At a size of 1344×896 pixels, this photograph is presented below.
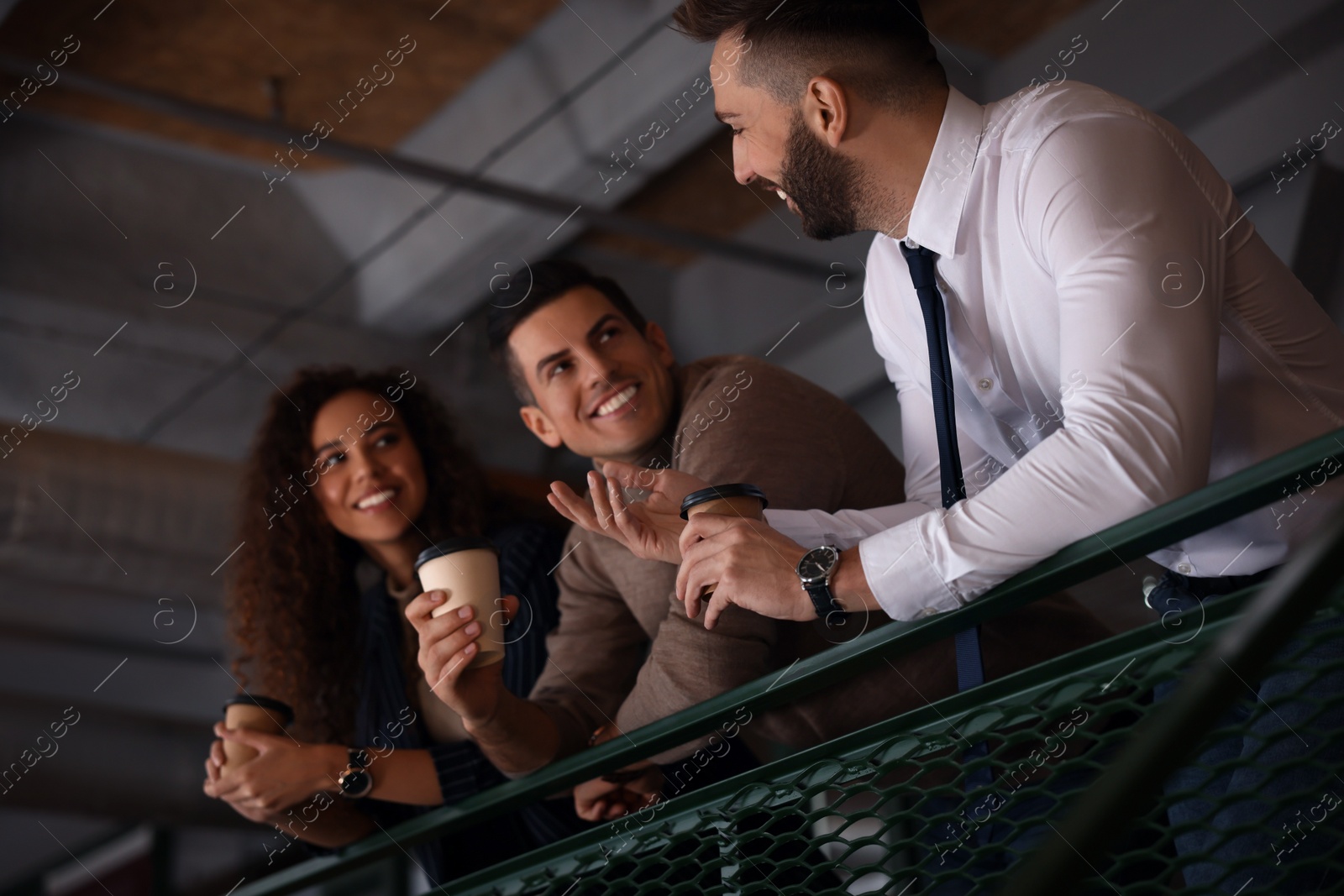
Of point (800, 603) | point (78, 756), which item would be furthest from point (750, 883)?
point (78, 756)

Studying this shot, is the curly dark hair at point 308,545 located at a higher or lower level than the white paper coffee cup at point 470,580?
higher

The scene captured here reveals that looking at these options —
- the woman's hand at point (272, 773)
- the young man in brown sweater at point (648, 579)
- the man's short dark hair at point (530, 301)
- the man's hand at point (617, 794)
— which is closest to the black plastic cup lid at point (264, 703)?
the woman's hand at point (272, 773)

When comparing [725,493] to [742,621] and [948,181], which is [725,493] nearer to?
[742,621]

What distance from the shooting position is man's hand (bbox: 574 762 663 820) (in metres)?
1.79

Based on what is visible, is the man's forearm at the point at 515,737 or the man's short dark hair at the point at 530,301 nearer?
the man's forearm at the point at 515,737

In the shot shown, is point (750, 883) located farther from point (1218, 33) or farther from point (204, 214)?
point (204, 214)

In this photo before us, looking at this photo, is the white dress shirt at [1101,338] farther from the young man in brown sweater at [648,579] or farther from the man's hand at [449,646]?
the man's hand at [449,646]

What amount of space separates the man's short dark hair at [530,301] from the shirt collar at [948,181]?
73 cm

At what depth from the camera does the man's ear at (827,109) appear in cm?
154

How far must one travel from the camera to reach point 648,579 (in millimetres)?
1812

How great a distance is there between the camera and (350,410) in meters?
2.62

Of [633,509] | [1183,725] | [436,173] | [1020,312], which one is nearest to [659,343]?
[633,509]

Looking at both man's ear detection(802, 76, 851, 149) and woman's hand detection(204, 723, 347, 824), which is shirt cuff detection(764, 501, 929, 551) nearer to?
man's ear detection(802, 76, 851, 149)

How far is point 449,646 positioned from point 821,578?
54 centimetres
